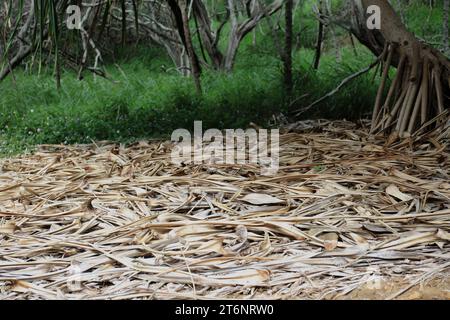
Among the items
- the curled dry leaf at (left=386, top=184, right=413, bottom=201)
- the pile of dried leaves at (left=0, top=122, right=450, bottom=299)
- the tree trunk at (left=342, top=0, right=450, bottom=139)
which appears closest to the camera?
the pile of dried leaves at (left=0, top=122, right=450, bottom=299)

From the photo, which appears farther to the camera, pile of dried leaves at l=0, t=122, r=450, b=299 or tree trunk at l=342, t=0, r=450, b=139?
tree trunk at l=342, t=0, r=450, b=139

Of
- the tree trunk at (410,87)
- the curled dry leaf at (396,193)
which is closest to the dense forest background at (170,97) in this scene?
the tree trunk at (410,87)

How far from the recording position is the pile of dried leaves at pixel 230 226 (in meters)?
1.77

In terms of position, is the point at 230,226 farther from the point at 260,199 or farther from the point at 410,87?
the point at 410,87

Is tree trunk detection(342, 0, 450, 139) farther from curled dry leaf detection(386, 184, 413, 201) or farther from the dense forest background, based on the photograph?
curled dry leaf detection(386, 184, 413, 201)

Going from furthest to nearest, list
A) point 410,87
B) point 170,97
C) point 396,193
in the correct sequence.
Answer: point 170,97, point 410,87, point 396,193

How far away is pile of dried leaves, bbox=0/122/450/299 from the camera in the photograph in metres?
1.77

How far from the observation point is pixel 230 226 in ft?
7.08

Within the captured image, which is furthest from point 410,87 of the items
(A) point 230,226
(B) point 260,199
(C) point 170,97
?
(A) point 230,226

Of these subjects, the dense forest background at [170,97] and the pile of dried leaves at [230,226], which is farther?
the dense forest background at [170,97]

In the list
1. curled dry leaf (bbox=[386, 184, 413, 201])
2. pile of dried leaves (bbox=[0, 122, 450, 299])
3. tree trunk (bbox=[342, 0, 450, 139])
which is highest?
tree trunk (bbox=[342, 0, 450, 139])

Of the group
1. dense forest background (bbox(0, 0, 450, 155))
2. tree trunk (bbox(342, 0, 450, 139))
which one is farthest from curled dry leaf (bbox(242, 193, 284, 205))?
dense forest background (bbox(0, 0, 450, 155))

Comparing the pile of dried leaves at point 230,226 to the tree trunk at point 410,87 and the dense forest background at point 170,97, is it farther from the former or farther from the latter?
the dense forest background at point 170,97

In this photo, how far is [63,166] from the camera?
328 cm
